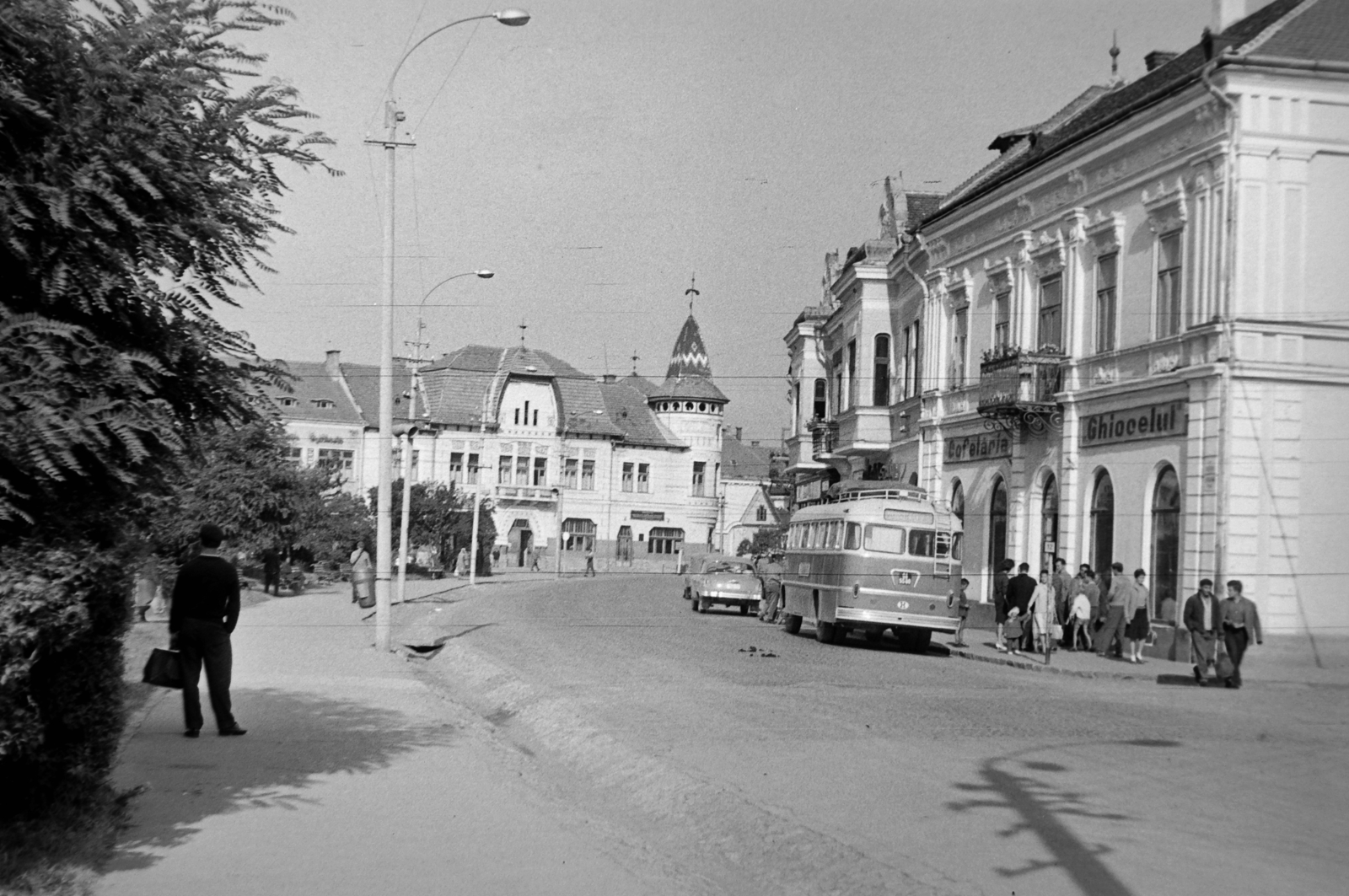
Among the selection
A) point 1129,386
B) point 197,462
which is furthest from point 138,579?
point 1129,386

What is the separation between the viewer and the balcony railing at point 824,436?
51.0 meters

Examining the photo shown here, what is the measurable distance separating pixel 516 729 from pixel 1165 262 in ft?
58.1

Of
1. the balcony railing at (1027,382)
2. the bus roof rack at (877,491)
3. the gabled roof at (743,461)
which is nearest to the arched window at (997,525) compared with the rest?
the balcony railing at (1027,382)

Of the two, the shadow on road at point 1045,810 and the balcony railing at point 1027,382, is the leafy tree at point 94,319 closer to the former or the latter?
the shadow on road at point 1045,810

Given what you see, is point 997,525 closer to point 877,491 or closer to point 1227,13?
point 877,491

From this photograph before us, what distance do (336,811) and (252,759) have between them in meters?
2.31

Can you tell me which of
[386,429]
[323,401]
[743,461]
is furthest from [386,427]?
[743,461]

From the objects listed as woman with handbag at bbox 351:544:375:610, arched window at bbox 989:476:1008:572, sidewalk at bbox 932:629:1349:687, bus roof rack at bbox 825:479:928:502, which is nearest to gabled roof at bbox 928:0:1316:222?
arched window at bbox 989:476:1008:572

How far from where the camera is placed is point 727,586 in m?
44.2

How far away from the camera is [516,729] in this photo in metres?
17.2

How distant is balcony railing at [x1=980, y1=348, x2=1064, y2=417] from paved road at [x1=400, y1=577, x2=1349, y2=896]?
31.4ft

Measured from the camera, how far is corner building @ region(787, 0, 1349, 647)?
26.2m

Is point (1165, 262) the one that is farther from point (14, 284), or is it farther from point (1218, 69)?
point (14, 284)

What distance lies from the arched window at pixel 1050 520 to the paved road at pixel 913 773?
8.87 m
